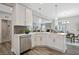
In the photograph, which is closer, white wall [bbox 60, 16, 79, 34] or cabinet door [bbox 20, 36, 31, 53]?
white wall [bbox 60, 16, 79, 34]

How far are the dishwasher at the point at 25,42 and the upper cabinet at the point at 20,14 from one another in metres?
0.39

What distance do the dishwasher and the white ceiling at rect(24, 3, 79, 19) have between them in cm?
86

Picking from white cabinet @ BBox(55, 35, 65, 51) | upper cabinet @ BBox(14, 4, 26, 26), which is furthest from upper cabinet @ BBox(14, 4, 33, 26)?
white cabinet @ BBox(55, 35, 65, 51)

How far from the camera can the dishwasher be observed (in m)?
2.77

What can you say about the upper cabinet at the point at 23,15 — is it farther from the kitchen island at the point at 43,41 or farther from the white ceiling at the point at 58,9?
the kitchen island at the point at 43,41

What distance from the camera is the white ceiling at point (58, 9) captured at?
2.46 m

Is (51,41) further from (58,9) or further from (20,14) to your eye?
(20,14)

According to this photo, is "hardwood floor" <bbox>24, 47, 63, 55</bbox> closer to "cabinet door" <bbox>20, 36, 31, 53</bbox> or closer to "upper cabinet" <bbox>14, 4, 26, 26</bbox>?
"cabinet door" <bbox>20, 36, 31, 53</bbox>

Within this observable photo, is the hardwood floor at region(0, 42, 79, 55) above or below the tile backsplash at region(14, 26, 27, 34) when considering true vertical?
below

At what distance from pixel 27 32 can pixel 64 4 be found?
3.95 feet

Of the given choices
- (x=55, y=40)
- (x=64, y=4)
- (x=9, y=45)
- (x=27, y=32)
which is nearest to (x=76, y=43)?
(x=55, y=40)

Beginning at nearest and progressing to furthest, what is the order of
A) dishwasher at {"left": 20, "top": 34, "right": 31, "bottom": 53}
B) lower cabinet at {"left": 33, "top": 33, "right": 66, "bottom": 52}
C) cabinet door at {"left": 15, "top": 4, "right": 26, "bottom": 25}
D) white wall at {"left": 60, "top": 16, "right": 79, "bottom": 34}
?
1. white wall at {"left": 60, "top": 16, "right": 79, "bottom": 34}
2. lower cabinet at {"left": 33, "top": 33, "right": 66, "bottom": 52}
3. cabinet door at {"left": 15, "top": 4, "right": 26, "bottom": 25}
4. dishwasher at {"left": 20, "top": 34, "right": 31, "bottom": 53}

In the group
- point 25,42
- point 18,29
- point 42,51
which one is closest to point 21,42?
point 25,42

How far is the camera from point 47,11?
8.31ft
